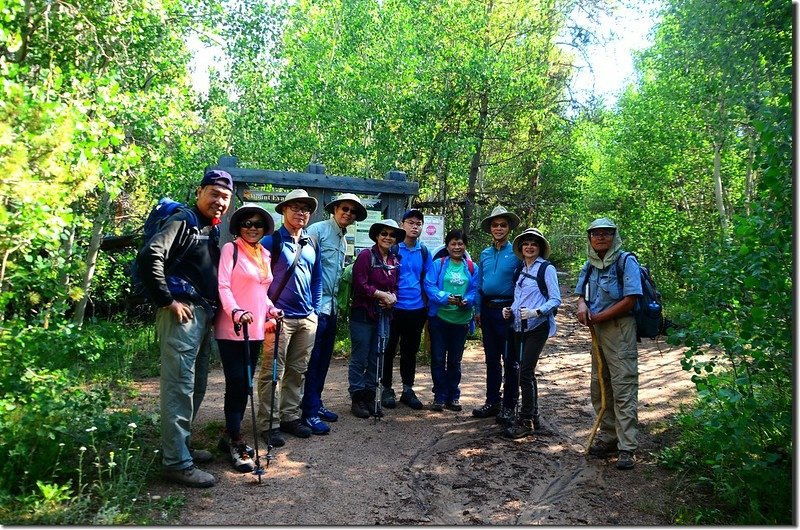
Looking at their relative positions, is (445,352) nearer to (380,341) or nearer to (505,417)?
(380,341)

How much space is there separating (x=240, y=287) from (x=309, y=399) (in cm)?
157

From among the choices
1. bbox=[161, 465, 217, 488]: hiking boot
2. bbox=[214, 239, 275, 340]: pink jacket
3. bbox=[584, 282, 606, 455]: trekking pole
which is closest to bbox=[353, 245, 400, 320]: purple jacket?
bbox=[214, 239, 275, 340]: pink jacket

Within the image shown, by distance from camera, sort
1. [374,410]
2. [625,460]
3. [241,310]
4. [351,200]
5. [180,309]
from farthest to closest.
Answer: [374,410] < [351,200] < [625,460] < [241,310] < [180,309]

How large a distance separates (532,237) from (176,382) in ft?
11.5

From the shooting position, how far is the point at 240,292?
14.7ft

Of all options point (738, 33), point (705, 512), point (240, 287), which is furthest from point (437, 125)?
point (705, 512)

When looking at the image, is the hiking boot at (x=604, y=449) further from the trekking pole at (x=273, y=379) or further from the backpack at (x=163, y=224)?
the backpack at (x=163, y=224)

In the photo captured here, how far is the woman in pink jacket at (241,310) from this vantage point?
173 inches

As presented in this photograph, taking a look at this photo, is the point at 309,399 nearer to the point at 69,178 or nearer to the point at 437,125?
the point at 69,178

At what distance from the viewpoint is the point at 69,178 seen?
13.5 ft

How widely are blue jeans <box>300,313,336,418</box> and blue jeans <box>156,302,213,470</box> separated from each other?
1475mm

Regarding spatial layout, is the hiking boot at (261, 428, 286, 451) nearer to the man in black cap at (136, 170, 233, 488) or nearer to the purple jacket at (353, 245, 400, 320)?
the man in black cap at (136, 170, 233, 488)

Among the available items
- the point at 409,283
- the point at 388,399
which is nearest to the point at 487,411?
the point at 388,399

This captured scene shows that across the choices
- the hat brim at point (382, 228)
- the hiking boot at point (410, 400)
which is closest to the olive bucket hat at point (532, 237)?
the hat brim at point (382, 228)
